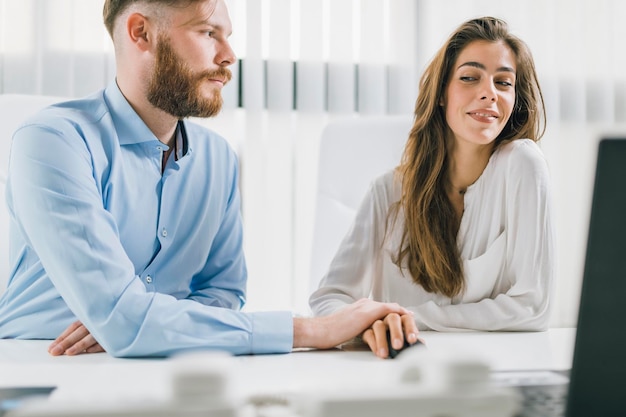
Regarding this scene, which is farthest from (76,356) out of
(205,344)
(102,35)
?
(102,35)

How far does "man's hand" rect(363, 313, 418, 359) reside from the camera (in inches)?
39.0

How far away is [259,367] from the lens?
918mm

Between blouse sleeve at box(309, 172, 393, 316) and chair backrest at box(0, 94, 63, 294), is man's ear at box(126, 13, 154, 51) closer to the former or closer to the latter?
chair backrest at box(0, 94, 63, 294)

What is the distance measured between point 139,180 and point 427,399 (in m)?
0.98

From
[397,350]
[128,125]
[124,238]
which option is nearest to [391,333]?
[397,350]

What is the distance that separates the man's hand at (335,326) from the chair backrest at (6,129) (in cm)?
89

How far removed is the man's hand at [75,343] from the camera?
3.34 ft

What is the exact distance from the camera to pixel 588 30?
9.36 feet

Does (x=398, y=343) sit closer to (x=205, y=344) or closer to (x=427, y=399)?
(x=205, y=344)

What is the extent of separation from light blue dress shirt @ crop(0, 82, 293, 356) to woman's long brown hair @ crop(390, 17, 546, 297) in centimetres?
39

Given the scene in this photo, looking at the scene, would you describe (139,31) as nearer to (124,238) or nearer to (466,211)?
(124,238)

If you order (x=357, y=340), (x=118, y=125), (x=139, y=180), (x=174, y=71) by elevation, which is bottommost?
(x=357, y=340)

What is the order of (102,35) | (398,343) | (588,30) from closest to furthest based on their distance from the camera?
(398,343) → (102,35) → (588,30)

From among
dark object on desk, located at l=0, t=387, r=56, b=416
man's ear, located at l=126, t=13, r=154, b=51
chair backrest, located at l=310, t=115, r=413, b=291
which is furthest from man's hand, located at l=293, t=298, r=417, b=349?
chair backrest, located at l=310, t=115, r=413, b=291
